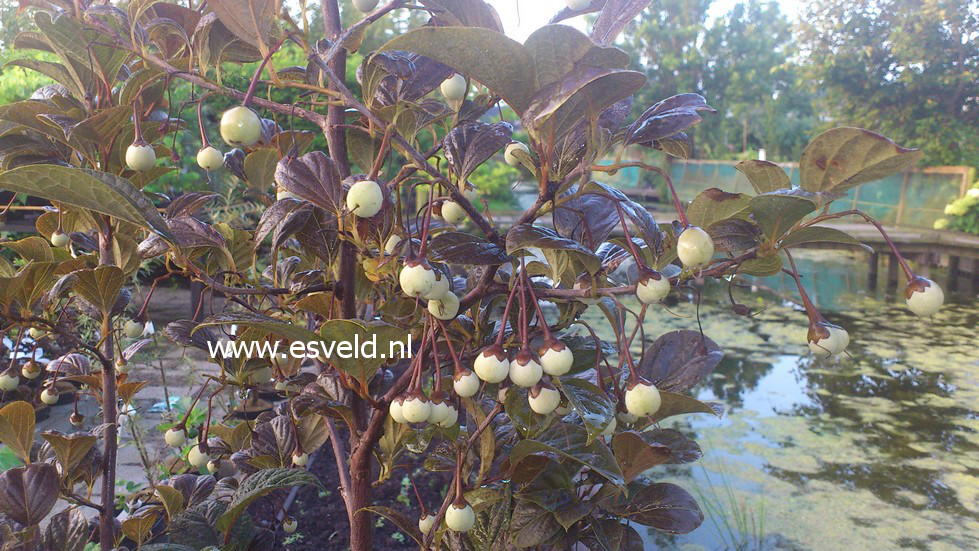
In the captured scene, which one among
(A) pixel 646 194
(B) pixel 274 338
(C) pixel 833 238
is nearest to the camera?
(C) pixel 833 238

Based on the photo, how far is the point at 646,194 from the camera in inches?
440

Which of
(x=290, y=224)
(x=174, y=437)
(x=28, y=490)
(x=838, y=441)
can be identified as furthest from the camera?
(x=838, y=441)

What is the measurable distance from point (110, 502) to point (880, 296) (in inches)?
234

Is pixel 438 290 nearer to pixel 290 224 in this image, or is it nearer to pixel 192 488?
pixel 290 224

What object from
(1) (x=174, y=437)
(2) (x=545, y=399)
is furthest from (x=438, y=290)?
(1) (x=174, y=437)

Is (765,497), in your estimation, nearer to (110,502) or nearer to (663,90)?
(110,502)

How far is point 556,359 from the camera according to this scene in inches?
22.4

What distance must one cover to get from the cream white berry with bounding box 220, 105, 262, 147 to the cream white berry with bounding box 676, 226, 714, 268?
379mm

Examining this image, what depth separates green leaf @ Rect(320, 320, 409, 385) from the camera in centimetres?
61

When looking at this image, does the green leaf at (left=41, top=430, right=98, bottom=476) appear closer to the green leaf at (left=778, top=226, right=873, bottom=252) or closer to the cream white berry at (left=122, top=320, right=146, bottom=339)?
the cream white berry at (left=122, top=320, right=146, bottom=339)

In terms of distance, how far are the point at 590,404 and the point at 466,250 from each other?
0.19m

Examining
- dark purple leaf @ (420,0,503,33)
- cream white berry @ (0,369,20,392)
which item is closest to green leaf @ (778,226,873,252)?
dark purple leaf @ (420,0,503,33)

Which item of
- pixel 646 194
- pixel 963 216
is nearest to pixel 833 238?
pixel 963 216

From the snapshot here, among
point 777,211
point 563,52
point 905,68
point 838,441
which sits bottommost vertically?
point 838,441
